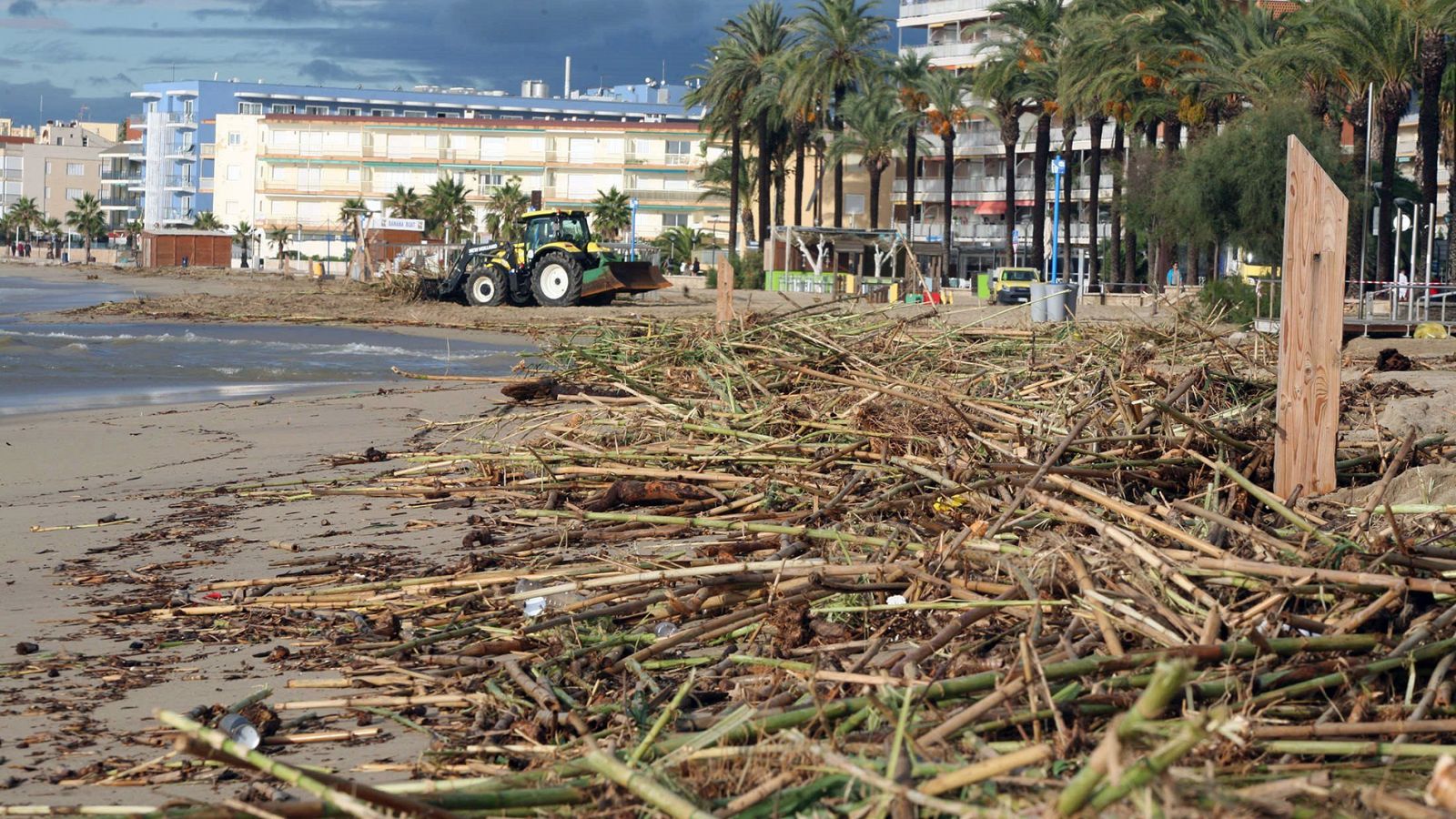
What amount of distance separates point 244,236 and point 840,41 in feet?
175

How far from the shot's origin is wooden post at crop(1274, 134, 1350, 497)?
5449 millimetres

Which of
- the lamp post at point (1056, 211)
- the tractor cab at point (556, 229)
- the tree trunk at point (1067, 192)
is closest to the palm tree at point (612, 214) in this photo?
the tree trunk at point (1067, 192)

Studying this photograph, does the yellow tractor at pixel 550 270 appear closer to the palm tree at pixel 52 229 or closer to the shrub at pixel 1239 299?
the shrub at pixel 1239 299

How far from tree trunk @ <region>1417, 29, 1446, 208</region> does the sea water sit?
2072 cm

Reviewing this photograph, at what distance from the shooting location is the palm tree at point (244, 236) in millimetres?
92875

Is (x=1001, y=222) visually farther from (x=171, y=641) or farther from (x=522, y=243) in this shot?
(x=171, y=641)

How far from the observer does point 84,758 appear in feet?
12.2

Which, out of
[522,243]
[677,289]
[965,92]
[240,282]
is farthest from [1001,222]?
[522,243]

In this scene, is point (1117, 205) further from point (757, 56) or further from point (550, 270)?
point (550, 270)

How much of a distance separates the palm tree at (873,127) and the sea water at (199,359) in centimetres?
3259

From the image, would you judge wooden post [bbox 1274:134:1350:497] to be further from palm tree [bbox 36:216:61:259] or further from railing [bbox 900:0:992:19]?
palm tree [bbox 36:216:61:259]

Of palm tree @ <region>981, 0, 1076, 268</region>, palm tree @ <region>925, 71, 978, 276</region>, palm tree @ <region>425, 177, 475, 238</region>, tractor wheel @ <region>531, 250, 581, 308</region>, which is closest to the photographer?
tractor wheel @ <region>531, 250, 581, 308</region>

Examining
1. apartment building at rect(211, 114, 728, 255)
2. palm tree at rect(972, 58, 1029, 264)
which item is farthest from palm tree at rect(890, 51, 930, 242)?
apartment building at rect(211, 114, 728, 255)

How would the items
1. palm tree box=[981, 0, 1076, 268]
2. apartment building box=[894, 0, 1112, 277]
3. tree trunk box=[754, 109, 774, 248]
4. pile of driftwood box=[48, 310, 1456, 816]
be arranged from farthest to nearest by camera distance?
apartment building box=[894, 0, 1112, 277]
tree trunk box=[754, 109, 774, 248]
palm tree box=[981, 0, 1076, 268]
pile of driftwood box=[48, 310, 1456, 816]
